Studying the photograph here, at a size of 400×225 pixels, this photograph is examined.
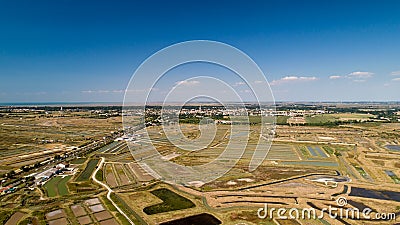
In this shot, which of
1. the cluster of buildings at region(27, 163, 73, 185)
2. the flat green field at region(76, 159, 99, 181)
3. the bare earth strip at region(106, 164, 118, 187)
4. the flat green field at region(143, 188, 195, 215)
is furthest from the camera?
the flat green field at region(76, 159, 99, 181)

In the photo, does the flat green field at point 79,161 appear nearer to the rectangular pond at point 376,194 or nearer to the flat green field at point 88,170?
the flat green field at point 88,170

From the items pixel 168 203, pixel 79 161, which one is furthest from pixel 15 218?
pixel 79 161

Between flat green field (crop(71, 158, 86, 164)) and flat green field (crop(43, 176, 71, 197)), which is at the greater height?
flat green field (crop(71, 158, 86, 164))

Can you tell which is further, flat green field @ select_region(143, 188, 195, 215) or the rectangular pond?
the rectangular pond

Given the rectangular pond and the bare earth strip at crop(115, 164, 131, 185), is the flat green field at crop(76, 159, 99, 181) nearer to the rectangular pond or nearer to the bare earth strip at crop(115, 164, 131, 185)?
the bare earth strip at crop(115, 164, 131, 185)

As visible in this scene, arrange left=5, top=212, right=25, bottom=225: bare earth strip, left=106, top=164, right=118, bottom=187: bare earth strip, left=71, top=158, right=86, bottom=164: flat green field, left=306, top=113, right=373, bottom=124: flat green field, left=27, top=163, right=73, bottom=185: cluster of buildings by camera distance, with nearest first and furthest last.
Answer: left=5, top=212, right=25, bottom=225: bare earth strip → left=106, top=164, right=118, bottom=187: bare earth strip → left=27, top=163, right=73, bottom=185: cluster of buildings → left=71, top=158, right=86, bottom=164: flat green field → left=306, top=113, right=373, bottom=124: flat green field

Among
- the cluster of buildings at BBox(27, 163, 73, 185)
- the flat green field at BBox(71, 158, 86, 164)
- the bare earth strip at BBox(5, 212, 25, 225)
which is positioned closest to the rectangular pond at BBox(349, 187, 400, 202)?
the bare earth strip at BBox(5, 212, 25, 225)

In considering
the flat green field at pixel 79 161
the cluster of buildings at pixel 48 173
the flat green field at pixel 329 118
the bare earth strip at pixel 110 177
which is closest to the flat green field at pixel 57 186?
the cluster of buildings at pixel 48 173

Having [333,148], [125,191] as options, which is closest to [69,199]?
[125,191]
